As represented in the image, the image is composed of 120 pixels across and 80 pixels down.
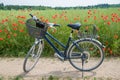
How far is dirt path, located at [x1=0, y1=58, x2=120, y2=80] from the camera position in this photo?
21.0ft

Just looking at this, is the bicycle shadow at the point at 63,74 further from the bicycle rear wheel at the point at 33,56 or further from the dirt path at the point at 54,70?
the bicycle rear wheel at the point at 33,56

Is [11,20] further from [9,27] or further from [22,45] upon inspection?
[22,45]

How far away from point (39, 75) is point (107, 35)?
103 inches

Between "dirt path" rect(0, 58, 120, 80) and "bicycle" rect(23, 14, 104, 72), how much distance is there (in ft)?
0.55

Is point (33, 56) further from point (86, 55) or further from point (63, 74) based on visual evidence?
point (86, 55)

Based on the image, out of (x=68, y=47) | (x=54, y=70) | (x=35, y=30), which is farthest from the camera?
(x=54, y=70)

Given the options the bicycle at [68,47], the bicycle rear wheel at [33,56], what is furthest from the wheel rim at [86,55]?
the bicycle rear wheel at [33,56]

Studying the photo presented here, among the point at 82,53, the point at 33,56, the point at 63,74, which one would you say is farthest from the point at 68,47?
the point at 33,56

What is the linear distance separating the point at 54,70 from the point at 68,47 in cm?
68

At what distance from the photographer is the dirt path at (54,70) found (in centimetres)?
641

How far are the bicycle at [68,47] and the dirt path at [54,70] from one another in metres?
0.17

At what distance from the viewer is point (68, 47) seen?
6.46 m

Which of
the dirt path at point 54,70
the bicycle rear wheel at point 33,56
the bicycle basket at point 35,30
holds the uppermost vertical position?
the bicycle basket at point 35,30

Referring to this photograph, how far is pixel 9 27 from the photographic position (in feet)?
28.3
